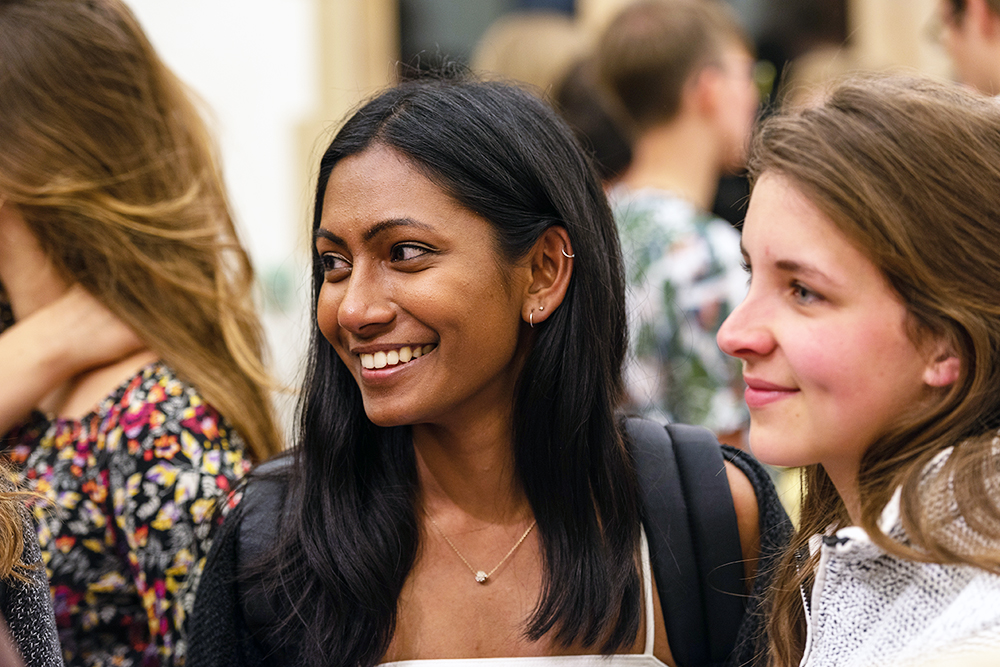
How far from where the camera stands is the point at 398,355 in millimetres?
1733

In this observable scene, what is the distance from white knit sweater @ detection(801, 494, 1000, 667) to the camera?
120cm

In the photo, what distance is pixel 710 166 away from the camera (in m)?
3.30

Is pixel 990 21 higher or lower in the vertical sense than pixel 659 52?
higher

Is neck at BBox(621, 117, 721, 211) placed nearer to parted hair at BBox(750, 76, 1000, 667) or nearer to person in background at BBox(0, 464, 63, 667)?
parted hair at BBox(750, 76, 1000, 667)

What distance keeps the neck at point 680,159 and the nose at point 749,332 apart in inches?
70.8

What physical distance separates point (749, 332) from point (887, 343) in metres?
0.18

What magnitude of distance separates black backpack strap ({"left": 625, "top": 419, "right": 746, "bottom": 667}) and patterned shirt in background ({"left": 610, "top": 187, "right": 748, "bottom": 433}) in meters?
0.97

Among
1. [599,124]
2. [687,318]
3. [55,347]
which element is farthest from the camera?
[599,124]

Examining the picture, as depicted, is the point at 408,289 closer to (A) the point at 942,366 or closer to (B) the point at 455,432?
(B) the point at 455,432

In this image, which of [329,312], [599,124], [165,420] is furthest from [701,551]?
[599,124]

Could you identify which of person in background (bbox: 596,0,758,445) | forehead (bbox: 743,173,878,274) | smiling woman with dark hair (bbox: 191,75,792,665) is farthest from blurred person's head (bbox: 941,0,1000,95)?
forehead (bbox: 743,173,878,274)

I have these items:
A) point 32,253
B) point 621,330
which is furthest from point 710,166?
point 32,253

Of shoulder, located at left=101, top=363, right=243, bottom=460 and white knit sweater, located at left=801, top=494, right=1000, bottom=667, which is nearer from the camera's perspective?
white knit sweater, located at left=801, top=494, right=1000, bottom=667

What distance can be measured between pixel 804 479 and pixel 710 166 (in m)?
1.78
